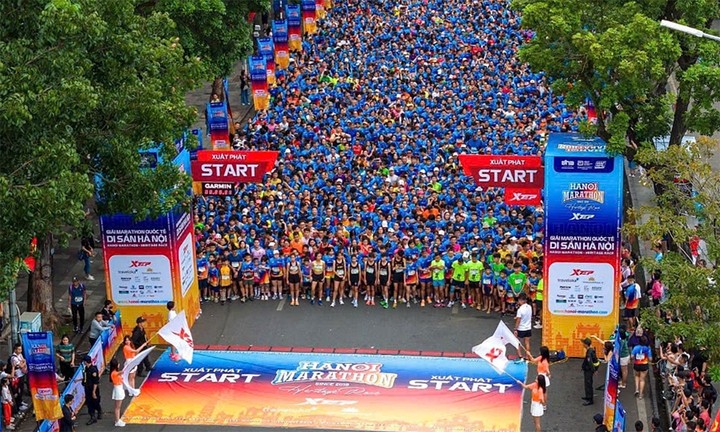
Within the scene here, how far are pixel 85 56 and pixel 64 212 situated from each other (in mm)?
3156

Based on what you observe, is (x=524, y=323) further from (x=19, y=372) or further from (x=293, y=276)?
(x=19, y=372)

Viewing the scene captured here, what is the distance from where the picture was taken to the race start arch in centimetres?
2578

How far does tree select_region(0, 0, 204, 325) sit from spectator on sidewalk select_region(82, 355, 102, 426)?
2.65 m

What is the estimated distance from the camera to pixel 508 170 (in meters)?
26.7

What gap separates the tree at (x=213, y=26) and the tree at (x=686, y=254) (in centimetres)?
1515

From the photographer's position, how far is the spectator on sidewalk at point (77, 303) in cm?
2852

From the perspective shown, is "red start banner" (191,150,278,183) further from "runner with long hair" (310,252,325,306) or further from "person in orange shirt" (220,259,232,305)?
"runner with long hair" (310,252,325,306)

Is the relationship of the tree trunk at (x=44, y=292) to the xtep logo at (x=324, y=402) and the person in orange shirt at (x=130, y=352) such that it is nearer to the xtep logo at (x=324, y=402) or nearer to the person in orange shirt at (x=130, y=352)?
the person in orange shirt at (x=130, y=352)

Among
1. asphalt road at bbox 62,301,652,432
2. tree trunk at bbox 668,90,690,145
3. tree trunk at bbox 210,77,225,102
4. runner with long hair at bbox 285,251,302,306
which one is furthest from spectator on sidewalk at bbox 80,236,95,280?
tree trunk at bbox 668,90,690,145

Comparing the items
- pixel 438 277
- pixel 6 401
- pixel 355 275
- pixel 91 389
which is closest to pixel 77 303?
pixel 91 389

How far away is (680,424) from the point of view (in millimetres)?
22438

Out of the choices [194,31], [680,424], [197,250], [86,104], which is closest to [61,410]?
[86,104]

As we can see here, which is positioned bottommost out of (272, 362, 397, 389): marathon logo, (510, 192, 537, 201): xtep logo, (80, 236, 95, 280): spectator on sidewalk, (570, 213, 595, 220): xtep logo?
(272, 362, 397, 389): marathon logo

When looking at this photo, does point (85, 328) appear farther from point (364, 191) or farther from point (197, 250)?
point (364, 191)
